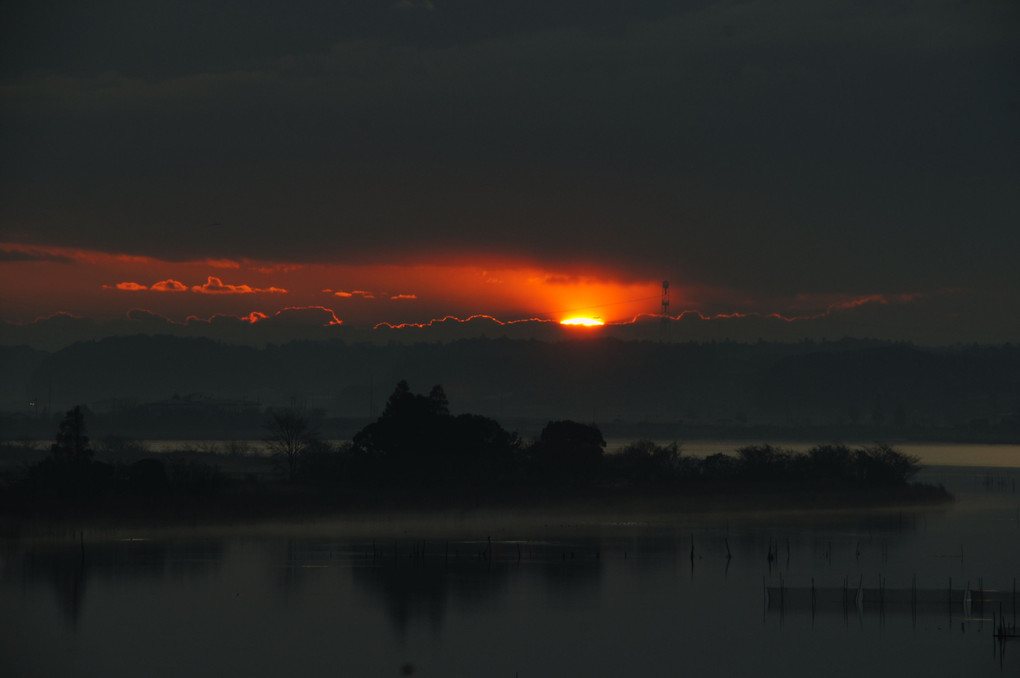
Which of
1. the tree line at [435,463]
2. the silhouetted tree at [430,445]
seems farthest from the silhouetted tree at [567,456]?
the silhouetted tree at [430,445]

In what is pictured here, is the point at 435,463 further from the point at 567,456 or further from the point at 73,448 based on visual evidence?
the point at 73,448

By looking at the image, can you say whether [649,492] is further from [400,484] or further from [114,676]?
[114,676]

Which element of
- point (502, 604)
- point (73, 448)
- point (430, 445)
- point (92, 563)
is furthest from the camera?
point (430, 445)

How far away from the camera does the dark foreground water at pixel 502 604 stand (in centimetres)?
5384

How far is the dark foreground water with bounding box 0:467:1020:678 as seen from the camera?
53844 mm

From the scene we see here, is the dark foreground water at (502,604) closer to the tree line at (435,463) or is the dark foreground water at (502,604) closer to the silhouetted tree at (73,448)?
the tree line at (435,463)

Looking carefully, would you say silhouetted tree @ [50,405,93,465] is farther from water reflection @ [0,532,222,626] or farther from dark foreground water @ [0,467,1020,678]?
water reflection @ [0,532,222,626]

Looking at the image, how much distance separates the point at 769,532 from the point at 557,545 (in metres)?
20.5

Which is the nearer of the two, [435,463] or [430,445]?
[435,463]

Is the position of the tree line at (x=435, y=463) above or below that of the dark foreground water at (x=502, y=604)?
above

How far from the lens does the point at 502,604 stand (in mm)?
67750

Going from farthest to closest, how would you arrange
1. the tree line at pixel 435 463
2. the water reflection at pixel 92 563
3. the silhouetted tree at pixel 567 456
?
the silhouetted tree at pixel 567 456 < the tree line at pixel 435 463 < the water reflection at pixel 92 563

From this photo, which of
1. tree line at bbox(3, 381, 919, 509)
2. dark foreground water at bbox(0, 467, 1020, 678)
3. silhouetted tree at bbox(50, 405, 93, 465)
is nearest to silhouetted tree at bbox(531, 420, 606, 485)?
tree line at bbox(3, 381, 919, 509)

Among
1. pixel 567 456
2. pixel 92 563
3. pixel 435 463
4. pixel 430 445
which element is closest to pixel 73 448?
pixel 92 563
